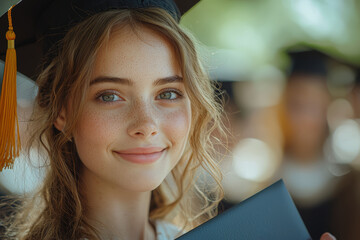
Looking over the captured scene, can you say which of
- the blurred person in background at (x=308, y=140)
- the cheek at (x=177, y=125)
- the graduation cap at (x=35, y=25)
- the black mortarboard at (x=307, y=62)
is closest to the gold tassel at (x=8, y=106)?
the graduation cap at (x=35, y=25)

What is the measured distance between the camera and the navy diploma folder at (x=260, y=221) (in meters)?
1.08

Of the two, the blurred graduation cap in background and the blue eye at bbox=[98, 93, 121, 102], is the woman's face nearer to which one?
the blue eye at bbox=[98, 93, 121, 102]

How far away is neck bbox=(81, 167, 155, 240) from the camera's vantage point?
127cm

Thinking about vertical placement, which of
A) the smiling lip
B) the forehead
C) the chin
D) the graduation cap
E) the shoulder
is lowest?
the shoulder

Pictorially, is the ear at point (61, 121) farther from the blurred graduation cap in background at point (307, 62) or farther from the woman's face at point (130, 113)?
the blurred graduation cap in background at point (307, 62)

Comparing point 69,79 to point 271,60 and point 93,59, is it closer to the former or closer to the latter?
point 93,59

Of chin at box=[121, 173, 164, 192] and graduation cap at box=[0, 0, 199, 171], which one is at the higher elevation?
graduation cap at box=[0, 0, 199, 171]

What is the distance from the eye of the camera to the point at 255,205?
1162 mm

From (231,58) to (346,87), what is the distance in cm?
81

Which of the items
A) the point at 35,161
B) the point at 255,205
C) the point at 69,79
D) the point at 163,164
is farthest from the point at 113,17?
the point at 35,161

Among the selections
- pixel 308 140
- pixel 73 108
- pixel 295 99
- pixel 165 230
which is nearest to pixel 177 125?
pixel 73 108

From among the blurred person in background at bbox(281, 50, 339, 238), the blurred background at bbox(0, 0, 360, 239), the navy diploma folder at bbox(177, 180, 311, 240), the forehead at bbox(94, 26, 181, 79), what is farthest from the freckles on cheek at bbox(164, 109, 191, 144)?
the blurred person in background at bbox(281, 50, 339, 238)

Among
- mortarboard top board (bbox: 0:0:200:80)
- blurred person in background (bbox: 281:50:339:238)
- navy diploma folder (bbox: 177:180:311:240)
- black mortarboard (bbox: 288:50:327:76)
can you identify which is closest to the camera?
navy diploma folder (bbox: 177:180:311:240)

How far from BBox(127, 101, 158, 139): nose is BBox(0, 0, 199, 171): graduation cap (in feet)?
0.85
